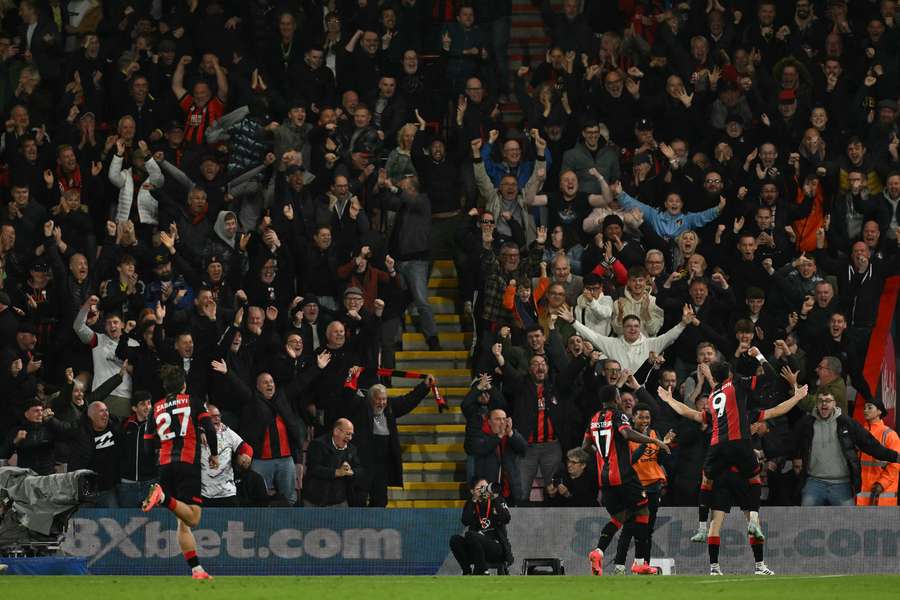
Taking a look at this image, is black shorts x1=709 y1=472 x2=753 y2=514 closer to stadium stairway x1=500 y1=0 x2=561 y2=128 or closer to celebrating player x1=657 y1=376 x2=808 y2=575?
celebrating player x1=657 y1=376 x2=808 y2=575

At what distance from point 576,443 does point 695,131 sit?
559cm

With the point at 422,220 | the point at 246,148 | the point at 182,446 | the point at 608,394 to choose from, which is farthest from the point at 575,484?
the point at 246,148

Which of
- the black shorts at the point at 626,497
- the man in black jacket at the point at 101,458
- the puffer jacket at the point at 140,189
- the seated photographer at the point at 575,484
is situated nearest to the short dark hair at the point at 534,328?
the seated photographer at the point at 575,484

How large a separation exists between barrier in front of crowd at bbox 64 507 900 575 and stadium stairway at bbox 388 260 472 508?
1.64 meters

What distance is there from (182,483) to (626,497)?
4593 millimetres

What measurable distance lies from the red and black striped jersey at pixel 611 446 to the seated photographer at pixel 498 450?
1.62m

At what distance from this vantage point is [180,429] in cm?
1722

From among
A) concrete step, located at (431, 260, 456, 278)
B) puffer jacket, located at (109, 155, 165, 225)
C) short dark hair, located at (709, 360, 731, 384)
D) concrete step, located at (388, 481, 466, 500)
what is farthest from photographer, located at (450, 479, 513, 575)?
puffer jacket, located at (109, 155, 165, 225)

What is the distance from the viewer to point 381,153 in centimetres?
2438

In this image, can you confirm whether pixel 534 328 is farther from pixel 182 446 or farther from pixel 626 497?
pixel 182 446

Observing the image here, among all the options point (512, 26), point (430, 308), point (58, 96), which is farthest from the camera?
point (512, 26)

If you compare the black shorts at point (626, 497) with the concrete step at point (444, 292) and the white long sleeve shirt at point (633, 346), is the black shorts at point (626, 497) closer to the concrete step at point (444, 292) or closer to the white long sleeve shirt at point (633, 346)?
the white long sleeve shirt at point (633, 346)

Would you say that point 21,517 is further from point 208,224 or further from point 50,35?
point 50,35

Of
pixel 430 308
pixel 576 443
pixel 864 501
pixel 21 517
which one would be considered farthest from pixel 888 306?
pixel 21 517
